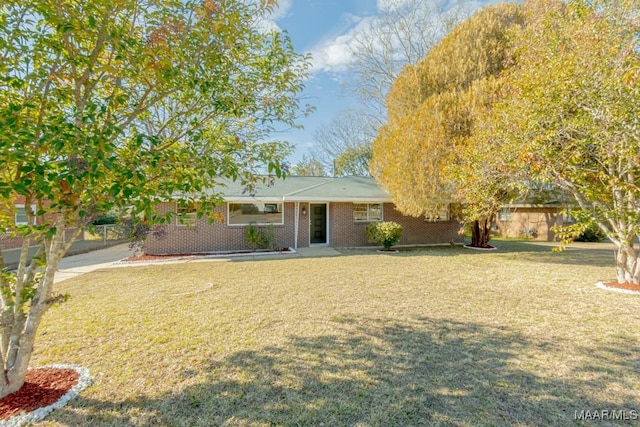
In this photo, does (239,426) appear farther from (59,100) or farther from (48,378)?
(59,100)

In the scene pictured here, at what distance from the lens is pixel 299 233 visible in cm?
1402

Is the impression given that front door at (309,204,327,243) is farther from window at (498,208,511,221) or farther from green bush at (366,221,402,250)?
window at (498,208,511,221)

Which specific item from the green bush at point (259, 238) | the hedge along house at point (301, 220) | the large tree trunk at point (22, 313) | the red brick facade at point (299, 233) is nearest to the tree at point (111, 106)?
the large tree trunk at point (22, 313)

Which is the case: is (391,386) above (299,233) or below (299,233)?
below

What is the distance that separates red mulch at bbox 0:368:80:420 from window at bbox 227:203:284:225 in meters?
A: 9.85

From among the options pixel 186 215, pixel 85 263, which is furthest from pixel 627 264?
pixel 85 263

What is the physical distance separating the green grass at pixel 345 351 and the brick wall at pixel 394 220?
6.98m

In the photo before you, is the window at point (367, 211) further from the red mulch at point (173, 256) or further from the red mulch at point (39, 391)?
the red mulch at point (39, 391)

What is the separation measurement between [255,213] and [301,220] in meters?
2.13

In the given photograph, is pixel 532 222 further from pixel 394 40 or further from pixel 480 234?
pixel 394 40

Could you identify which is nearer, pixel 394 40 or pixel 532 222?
pixel 394 40

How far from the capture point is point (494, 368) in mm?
3463

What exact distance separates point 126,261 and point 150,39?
1039 cm

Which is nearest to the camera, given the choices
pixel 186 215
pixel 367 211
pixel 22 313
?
pixel 22 313
